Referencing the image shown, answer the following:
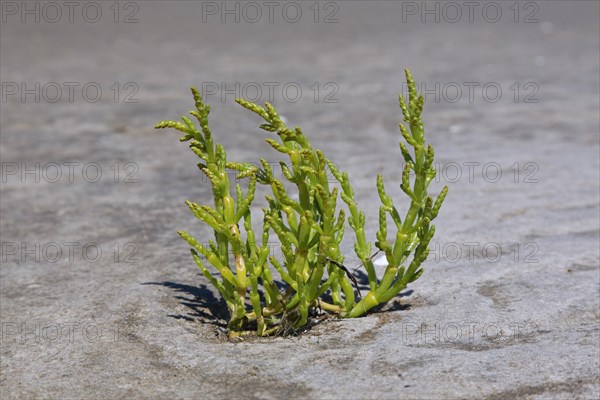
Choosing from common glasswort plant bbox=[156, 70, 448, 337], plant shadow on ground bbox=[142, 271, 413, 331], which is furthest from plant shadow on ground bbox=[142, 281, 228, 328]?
common glasswort plant bbox=[156, 70, 448, 337]

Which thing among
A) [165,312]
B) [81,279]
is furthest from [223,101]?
[165,312]

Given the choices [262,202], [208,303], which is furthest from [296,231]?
[262,202]

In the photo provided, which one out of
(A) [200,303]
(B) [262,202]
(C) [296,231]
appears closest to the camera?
(C) [296,231]

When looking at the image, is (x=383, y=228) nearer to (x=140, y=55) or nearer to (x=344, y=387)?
(x=344, y=387)

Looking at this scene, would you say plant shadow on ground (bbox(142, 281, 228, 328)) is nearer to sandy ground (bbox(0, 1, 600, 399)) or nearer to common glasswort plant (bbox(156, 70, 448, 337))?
sandy ground (bbox(0, 1, 600, 399))

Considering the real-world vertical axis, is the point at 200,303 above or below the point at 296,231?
below

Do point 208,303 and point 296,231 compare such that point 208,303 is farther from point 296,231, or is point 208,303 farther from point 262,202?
point 262,202
